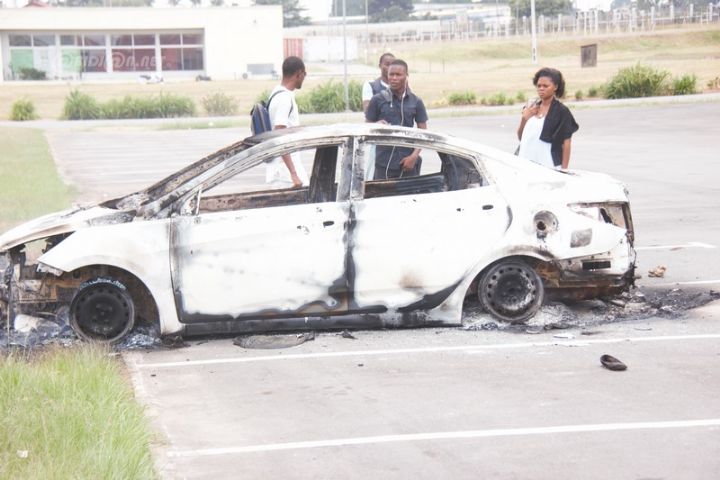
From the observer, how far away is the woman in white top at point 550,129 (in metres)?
10.0

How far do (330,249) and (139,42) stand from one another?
8782cm

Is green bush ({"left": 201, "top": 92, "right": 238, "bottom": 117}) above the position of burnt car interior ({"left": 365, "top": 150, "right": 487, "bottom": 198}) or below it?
below

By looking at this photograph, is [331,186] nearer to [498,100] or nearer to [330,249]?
[330,249]

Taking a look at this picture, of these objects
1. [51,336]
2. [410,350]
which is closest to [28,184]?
[51,336]

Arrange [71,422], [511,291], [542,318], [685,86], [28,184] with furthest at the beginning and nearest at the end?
[685,86] < [28,184] < [542,318] < [511,291] < [71,422]

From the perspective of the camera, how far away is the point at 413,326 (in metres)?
8.55

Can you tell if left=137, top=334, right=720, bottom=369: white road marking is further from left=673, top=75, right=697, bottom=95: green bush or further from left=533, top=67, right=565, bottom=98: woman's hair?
left=673, top=75, right=697, bottom=95: green bush

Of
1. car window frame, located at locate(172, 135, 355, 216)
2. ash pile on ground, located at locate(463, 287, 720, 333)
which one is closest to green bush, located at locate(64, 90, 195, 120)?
ash pile on ground, located at locate(463, 287, 720, 333)

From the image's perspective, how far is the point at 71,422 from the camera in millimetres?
5703

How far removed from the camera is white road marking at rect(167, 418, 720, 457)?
5.84 m

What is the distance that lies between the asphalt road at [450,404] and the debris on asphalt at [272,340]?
12cm

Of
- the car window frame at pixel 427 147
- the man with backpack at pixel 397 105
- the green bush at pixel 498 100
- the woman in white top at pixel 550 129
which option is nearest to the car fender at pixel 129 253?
the car window frame at pixel 427 147

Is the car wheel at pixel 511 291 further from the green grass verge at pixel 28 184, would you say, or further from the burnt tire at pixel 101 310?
the green grass verge at pixel 28 184

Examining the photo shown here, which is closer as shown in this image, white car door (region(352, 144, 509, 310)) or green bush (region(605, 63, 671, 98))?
white car door (region(352, 144, 509, 310))
